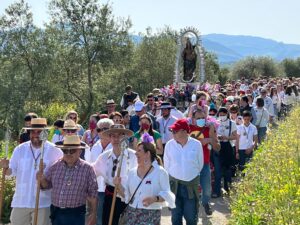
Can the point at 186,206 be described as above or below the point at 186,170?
below

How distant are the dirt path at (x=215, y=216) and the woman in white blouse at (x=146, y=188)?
9.16 feet

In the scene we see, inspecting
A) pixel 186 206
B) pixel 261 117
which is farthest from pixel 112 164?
pixel 261 117

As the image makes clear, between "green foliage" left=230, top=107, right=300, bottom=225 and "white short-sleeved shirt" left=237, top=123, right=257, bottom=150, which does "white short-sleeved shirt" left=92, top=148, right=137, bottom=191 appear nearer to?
"green foliage" left=230, top=107, right=300, bottom=225

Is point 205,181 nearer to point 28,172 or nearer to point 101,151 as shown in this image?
point 101,151

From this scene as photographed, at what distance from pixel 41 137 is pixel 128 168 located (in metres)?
1.12

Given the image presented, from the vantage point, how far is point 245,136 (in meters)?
9.95

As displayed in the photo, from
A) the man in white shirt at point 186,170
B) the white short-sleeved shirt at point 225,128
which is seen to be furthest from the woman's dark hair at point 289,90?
the man in white shirt at point 186,170

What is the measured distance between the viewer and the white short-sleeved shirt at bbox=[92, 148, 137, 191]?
18.9 feet

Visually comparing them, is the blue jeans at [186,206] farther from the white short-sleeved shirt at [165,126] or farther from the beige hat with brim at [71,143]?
the white short-sleeved shirt at [165,126]

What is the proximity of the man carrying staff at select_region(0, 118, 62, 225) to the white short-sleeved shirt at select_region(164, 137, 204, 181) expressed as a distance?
5.60 ft

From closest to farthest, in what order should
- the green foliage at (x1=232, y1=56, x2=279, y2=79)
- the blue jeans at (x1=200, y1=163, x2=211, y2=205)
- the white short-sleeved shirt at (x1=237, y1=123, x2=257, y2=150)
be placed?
the blue jeans at (x1=200, y1=163, x2=211, y2=205), the white short-sleeved shirt at (x1=237, y1=123, x2=257, y2=150), the green foliage at (x1=232, y1=56, x2=279, y2=79)

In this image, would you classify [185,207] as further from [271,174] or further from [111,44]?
[111,44]

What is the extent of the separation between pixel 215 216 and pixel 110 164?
3057 millimetres

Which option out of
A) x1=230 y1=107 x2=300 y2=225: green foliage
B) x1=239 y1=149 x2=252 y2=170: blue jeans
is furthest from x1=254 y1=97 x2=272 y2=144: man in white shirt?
x1=230 y1=107 x2=300 y2=225: green foliage
